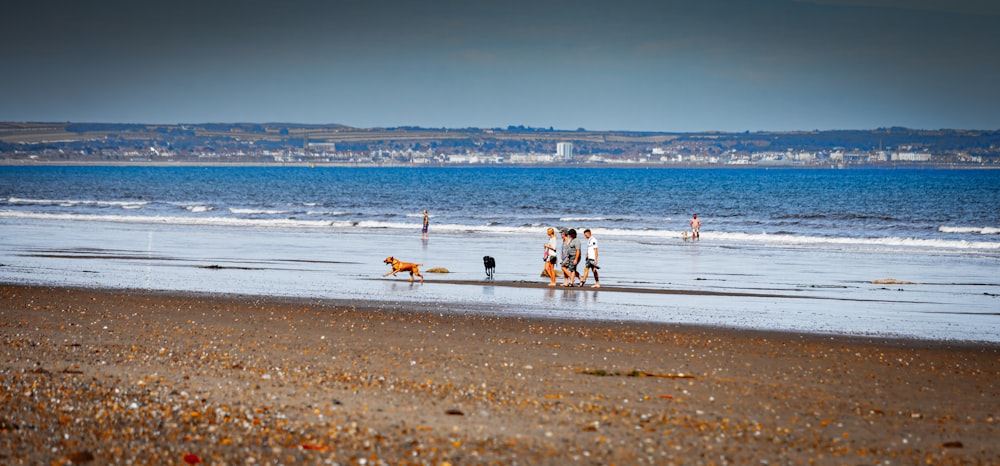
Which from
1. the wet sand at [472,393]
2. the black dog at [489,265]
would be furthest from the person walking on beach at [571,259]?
the wet sand at [472,393]

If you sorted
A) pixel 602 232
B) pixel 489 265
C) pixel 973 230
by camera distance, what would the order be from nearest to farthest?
pixel 489 265 < pixel 602 232 < pixel 973 230

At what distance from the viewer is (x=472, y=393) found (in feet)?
34.3

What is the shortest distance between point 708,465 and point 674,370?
12.8ft

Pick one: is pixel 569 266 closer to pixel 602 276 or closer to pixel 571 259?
pixel 571 259

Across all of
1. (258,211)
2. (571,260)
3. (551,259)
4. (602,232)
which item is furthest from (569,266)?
(258,211)

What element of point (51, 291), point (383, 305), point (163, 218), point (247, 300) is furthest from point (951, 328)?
point (163, 218)

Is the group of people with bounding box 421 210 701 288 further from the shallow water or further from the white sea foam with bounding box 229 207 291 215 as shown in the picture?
the white sea foam with bounding box 229 207 291 215

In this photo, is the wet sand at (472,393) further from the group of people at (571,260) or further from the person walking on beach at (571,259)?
the person walking on beach at (571,259)

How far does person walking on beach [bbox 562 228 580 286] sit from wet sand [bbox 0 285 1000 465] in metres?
6.93

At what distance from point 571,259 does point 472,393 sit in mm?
12758

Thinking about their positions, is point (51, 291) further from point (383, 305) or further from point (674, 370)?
point (674, 370)

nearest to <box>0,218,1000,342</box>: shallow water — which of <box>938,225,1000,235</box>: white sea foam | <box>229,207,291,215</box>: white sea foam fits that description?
<box>938,225,1000,235</box>: white sea foam

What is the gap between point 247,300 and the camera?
18.7 m

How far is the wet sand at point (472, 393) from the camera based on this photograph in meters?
8.46
